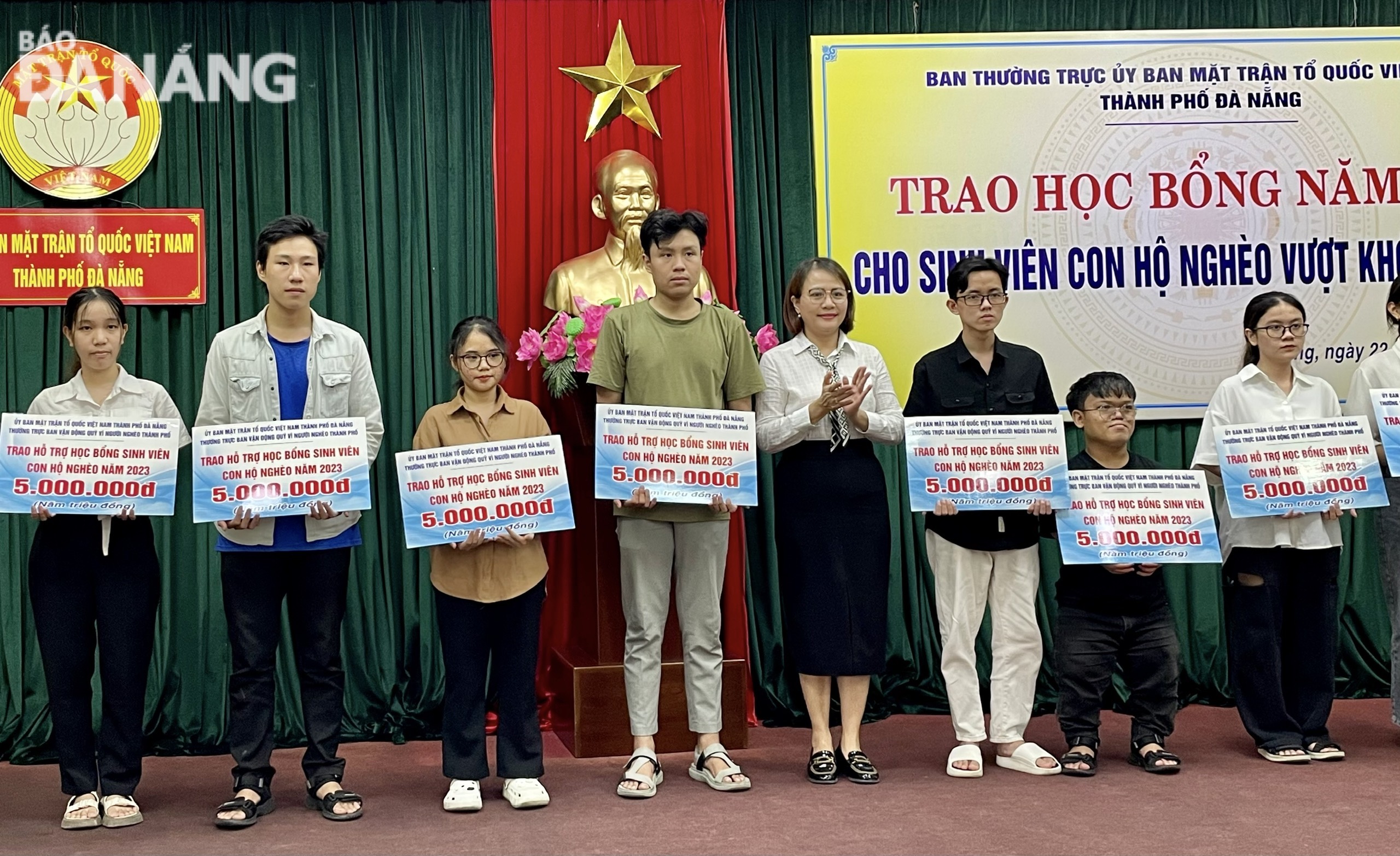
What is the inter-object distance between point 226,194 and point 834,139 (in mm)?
1986

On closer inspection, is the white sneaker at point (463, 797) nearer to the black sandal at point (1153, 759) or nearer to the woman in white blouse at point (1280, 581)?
the black sandal at point (1153, 759)

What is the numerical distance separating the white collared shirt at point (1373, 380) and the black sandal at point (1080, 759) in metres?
1.16

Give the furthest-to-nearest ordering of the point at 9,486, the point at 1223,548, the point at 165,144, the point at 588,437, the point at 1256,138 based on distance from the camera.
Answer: the point at 1256,138
the point at 165,144
the point at 588,437
the point at 1223,548
the point at 9,486

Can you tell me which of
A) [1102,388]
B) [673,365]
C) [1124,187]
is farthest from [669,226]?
[1124,187]

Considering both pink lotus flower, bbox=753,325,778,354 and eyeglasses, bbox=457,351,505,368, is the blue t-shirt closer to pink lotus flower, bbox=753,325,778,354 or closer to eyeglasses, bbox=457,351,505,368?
eyeglasses, bbox=457,351,505,368

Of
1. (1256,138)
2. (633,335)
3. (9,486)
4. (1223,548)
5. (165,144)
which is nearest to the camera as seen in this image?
(9,486)

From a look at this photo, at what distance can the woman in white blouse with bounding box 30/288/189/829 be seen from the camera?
3.16 m

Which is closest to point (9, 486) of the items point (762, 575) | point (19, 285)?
point (19, 285)

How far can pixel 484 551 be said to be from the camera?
3311 mm

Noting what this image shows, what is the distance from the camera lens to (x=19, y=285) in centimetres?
420

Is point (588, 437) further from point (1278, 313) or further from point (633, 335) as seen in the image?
point (1278, 313)

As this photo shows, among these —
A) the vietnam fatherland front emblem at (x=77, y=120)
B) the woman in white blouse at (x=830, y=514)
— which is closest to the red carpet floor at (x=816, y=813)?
the woman in white blouse at (x=830, y=514)

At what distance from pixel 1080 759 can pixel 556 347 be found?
1835 mm

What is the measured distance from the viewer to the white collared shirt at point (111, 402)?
3215mm
